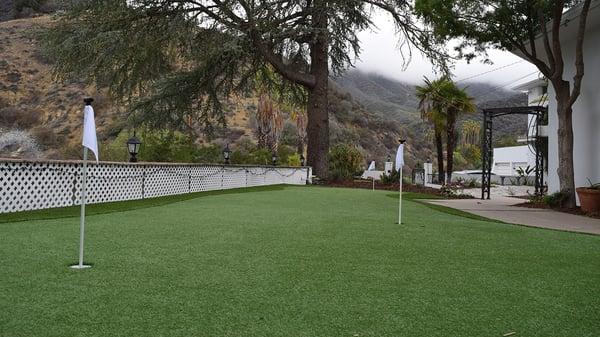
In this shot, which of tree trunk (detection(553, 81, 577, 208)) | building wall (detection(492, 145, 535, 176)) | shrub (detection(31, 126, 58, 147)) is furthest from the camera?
building wall (detection(492, 145, 535, 176))

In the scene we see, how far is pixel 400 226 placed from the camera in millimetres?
7953

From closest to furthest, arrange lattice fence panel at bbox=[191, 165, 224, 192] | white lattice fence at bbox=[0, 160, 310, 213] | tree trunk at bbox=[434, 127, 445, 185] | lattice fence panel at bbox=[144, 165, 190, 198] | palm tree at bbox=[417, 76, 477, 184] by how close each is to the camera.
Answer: white lattice fence at bbox=[0, 160, 310, 213] < lattice fence panel at bbox=[144, 165, 190, 198] < lattice fence panel at bbox=[191, 165, 224, 192] < tree trunk at bbox=[434, 127, 445, 185] < palm tree at bbox=[417, 76, 477, 184]

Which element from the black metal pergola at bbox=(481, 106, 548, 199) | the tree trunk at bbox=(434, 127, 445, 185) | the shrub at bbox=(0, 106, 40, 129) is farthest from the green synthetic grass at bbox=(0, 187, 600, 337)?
the shrub at bbox=(0, 106, 40, 129)

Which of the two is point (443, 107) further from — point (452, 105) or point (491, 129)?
point (491, 129)

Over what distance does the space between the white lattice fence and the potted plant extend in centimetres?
1048

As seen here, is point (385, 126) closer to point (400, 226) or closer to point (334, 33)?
point (334, 33)

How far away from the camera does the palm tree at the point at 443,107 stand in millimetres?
33562

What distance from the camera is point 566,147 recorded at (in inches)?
487

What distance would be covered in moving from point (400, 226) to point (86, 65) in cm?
1482

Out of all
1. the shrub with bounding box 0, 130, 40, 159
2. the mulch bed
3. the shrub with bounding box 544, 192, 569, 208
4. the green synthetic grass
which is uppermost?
the shrub with bounding box 0, 130, 40, 159

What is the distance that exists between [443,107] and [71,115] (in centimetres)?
2819

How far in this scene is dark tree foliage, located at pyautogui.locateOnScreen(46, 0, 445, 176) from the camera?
18609mm

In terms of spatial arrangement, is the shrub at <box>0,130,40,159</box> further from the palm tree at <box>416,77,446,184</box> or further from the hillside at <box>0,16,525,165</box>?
the palm tree at <box>416,77,446,184</box>

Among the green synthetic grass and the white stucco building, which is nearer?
the green synthetic grass
